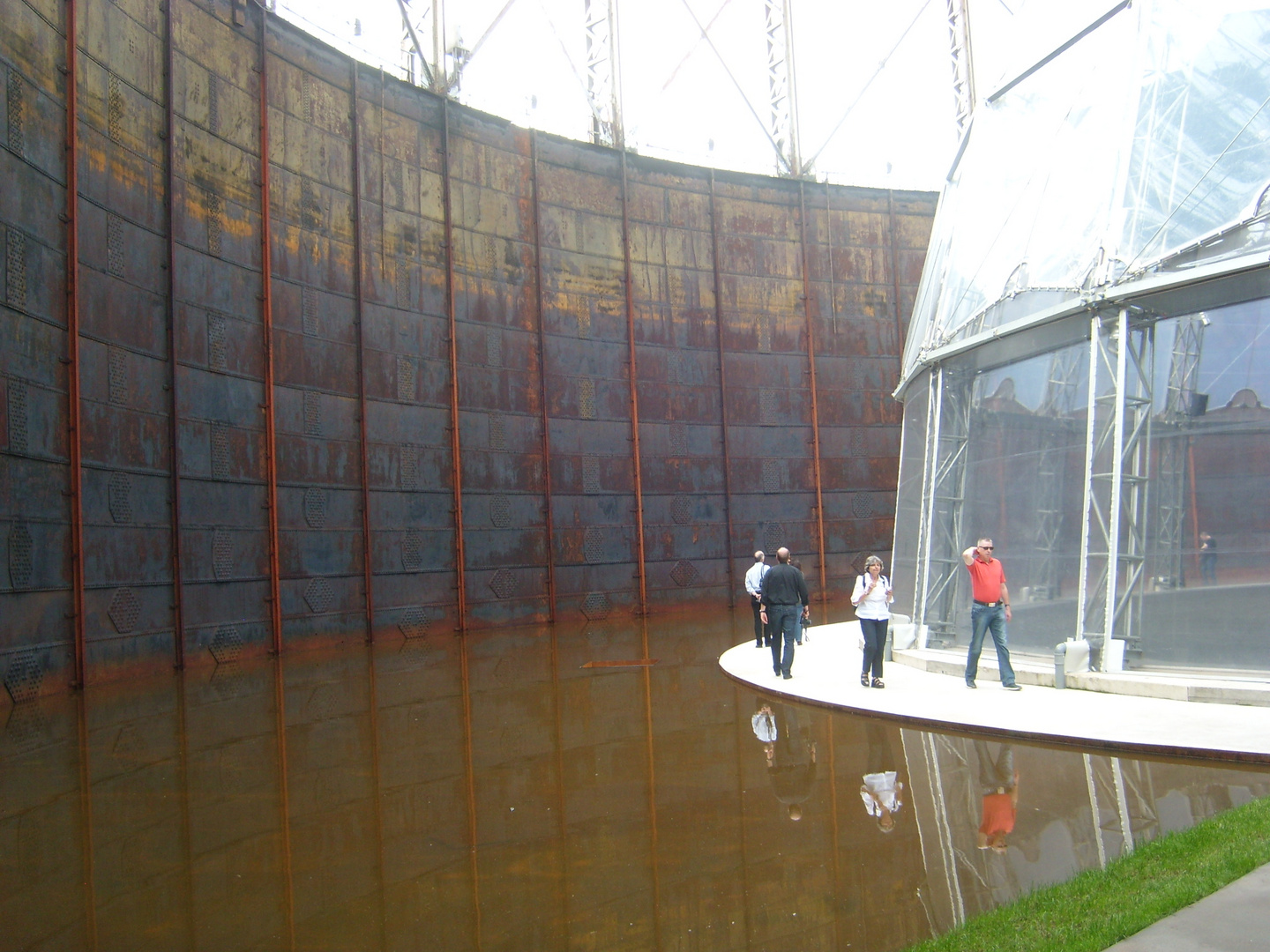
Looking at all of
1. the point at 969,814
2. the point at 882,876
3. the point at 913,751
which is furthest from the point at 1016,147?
the point at 882,876

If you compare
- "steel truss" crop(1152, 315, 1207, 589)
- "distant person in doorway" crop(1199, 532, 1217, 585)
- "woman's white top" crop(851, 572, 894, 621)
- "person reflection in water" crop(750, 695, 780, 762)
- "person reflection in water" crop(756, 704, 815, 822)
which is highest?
"steel truss" crop(1152, 315, 1207, 589)

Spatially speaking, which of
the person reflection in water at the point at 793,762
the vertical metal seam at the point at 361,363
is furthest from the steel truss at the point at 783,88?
the person reflection in water at the point at 793,762

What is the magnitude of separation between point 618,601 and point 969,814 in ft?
58.3

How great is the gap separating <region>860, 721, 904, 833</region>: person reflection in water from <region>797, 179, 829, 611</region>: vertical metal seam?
58.6 ft

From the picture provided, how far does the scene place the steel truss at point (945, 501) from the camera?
13602 mm

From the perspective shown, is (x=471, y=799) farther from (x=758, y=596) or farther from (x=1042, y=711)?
(x=758, y=596)

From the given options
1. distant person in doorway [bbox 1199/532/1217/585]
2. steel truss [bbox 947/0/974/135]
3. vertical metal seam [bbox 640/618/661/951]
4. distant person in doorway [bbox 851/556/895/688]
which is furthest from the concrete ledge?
steel truss [bbox 947/0/974/135]

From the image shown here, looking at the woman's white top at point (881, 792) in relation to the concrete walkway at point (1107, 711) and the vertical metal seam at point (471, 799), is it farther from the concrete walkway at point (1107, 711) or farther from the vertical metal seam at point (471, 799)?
the vertical metal seam at point (471, 799)

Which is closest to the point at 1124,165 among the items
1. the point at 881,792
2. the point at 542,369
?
the point at 881,792

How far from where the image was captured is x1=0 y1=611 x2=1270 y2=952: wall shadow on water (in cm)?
488

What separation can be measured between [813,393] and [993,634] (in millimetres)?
16557

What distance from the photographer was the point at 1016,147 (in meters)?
14.1

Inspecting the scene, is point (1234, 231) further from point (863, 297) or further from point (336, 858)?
point (863, 297)

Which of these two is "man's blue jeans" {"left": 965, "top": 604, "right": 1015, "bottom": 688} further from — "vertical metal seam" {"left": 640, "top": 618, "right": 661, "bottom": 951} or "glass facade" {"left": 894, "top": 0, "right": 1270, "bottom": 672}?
"vertical metal seam" {"left": 640, "top": 618, "right": 661, "bottom": 951}
